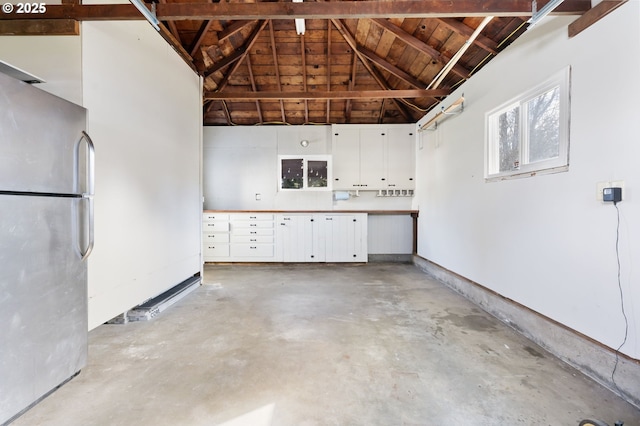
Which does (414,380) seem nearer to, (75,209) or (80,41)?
(75,209)

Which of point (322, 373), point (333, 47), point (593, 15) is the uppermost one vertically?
point (333, 47)

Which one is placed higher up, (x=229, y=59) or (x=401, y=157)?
(x=229, y=59)

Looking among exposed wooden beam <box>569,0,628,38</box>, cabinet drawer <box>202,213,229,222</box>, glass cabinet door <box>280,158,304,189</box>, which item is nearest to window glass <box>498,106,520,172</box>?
exposed wooden beam <box>569,0,628,38</box>

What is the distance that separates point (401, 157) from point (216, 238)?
4.11 meters

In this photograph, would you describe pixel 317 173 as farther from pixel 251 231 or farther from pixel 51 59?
pixel 51 59

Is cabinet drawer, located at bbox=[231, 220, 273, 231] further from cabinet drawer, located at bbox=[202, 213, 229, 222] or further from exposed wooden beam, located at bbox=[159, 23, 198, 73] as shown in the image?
exposed wooden beam, located at bbox=[159, 23, 198, 73]

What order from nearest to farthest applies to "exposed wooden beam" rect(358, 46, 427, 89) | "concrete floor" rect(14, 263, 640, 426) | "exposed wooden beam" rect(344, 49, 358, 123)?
"concrete floor" rect(14, 263, 640, 426)
"exposed wooden beam" rect(358, 46, 427, 89)
"exposed wooden beam" rect(344, 49, 358, 123)

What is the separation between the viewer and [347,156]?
18.8 ft

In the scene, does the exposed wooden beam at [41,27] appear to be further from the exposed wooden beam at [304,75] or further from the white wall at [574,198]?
the white wall at [574,198]

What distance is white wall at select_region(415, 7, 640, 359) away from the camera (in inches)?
65.1

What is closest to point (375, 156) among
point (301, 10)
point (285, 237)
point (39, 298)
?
point (285, 237)

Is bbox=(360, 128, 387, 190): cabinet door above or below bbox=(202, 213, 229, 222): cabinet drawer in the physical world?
above

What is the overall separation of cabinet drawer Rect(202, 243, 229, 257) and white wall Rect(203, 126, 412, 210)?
0.97 meters

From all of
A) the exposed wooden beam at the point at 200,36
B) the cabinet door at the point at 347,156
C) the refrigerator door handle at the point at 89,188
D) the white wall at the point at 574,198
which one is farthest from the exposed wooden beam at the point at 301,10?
the cabinet door at the point at 347,156
